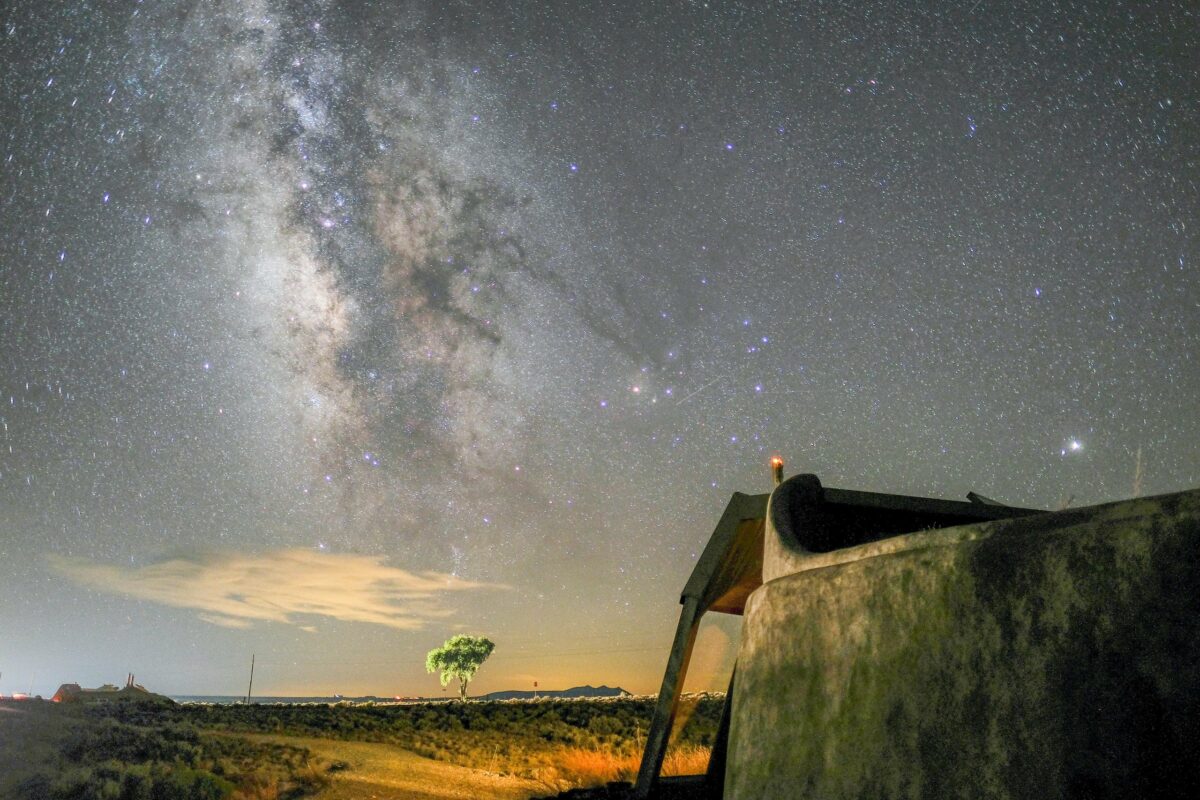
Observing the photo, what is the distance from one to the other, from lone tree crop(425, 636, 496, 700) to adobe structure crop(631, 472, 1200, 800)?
233 ft

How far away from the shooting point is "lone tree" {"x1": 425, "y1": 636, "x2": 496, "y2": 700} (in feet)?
225

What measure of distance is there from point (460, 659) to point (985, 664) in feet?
238

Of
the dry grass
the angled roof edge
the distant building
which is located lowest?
the distant building

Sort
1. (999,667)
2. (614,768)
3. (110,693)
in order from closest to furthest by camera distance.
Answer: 1. (999,667)
2. (614,768)
3. (110,693)

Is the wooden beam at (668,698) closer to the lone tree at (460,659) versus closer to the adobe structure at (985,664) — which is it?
the adobe structure at (985,664)

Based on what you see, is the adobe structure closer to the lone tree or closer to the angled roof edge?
the angled roof edge

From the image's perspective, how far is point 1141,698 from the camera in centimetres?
200

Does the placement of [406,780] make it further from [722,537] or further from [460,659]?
[460,659]

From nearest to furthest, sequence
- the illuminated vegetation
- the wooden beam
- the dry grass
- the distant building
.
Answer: the wooden beam → the dry grass → the illuminated vegetation → the distant building

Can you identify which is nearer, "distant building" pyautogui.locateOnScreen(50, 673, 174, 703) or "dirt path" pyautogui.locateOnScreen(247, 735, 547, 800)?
"dirt path" pyautogui.locateOnScreen(247, 735, 547, 800)

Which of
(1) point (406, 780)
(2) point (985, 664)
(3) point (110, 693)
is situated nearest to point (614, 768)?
(1) point (406, 780)

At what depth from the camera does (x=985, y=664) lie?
2.41 m

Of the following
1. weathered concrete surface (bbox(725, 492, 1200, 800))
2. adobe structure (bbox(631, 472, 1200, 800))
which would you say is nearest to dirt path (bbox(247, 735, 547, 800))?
adobe structure (bbox(631, 472, 1200, 800))

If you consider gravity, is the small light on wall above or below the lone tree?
above
